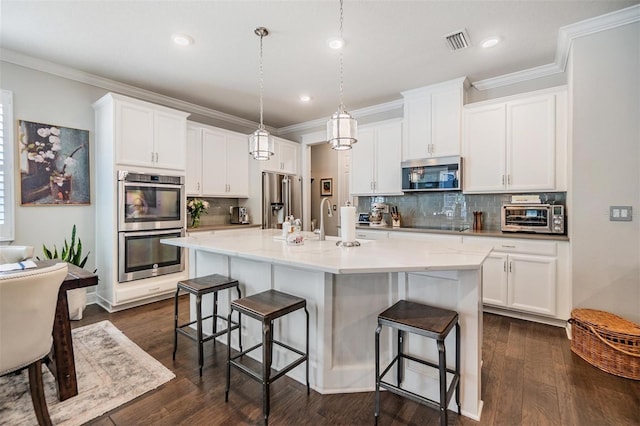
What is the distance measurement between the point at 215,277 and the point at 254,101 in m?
2.99

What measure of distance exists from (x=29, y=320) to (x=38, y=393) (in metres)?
0.43

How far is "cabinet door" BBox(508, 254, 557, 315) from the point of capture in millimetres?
2949

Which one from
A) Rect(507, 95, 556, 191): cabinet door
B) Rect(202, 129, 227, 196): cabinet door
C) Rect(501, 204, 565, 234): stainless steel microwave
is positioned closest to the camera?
Rect(501, 204, 565, 234): stainless steel microwave

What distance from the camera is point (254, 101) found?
4445 millimetres

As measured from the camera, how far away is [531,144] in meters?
3.27

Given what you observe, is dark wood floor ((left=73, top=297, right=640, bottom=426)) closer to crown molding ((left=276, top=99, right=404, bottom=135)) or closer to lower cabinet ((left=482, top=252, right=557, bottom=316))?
lower cabinet ((left=482, top=252, right=557, bottom=316))

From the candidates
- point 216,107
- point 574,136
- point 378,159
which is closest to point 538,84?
point 574,136

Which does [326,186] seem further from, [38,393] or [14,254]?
[38,393]

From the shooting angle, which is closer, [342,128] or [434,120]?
[342,128]

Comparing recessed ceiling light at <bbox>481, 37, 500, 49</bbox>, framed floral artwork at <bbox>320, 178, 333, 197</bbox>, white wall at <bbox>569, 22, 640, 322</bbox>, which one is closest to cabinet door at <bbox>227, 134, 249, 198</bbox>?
framed floral artwork at <bbox>320, 178, 333, 197</bbox>

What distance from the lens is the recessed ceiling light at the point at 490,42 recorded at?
2.78 m

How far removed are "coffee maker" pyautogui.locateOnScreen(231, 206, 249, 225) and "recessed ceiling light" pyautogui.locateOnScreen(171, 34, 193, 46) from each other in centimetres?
276

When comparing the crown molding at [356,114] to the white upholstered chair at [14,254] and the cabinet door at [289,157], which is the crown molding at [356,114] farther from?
the white upholstered chair at [14,254]

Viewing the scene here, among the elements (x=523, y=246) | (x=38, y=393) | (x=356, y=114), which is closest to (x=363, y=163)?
(x=356, y=114)
